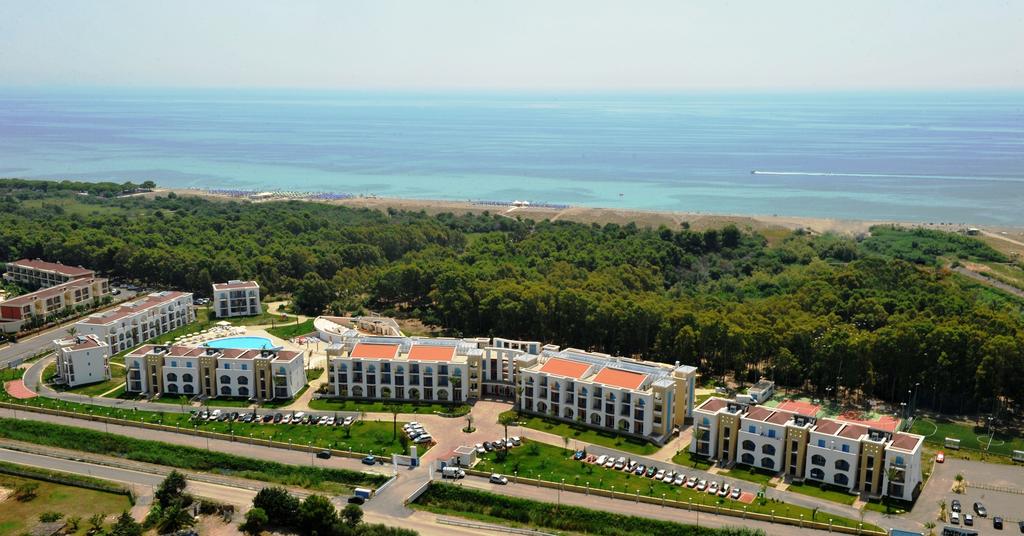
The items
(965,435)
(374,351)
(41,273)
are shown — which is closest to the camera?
(965,435)

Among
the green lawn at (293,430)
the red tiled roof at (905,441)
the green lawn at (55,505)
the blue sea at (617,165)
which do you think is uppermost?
the blue sea at (617,165)

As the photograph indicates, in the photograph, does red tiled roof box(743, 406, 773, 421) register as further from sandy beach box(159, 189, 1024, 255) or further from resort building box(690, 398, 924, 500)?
sandy beach box(159, 189, 1024, 255)

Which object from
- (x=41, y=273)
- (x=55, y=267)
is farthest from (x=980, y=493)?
(x=41, y=273)

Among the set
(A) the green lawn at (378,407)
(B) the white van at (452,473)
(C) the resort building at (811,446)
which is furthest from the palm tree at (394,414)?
(C) the resort building at (811,446)

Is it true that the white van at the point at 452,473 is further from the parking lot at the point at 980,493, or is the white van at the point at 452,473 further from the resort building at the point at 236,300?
the resort building at the point at 236,300

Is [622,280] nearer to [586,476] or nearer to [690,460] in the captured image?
[690,460]

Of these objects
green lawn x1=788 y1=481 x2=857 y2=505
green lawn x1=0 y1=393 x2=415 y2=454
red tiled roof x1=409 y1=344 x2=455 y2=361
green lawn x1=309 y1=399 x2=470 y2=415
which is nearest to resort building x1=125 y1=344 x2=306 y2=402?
green lawn x1=309 y1=399 x2=470 y2=415
